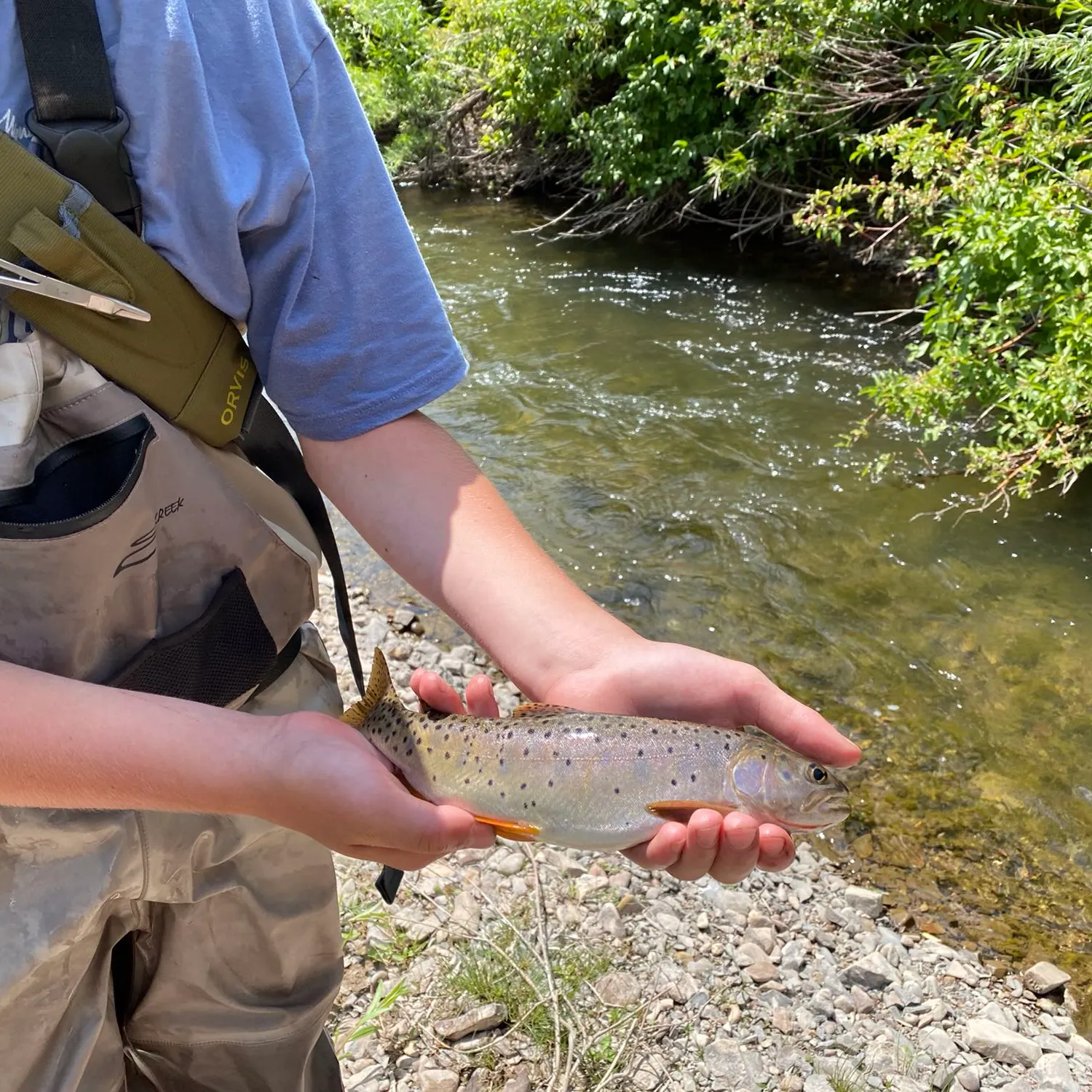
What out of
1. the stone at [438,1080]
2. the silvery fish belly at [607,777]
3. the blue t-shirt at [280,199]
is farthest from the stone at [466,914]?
the blue t-shirt at [280,199]

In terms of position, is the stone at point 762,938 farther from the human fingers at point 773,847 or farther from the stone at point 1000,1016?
the human fingers at point 773,847

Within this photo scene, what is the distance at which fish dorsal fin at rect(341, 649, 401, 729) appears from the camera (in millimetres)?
2168

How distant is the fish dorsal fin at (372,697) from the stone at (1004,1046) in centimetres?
230

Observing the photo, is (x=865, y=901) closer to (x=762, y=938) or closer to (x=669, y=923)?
(x=762, y=938)

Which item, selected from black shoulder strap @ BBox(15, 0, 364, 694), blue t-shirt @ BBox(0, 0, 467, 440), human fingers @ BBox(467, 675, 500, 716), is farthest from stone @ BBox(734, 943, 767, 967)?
black shoulder strap @ BBox(15, 0, 364, 694)

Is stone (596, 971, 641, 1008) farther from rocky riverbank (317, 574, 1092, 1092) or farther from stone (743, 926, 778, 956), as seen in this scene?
stone (743, 926, 778, 956)

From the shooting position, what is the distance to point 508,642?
5.64 ft

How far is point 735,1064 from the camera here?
2.91m

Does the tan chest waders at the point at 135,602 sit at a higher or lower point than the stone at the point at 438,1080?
higher

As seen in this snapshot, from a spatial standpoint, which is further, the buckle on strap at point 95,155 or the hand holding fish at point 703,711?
the hand holding fish at point 703,711

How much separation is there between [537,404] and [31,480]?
23.0ft

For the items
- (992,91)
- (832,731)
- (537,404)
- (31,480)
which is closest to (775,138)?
(992,91)

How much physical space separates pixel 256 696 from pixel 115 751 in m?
0.48

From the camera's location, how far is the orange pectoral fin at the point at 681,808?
6.46 ft
